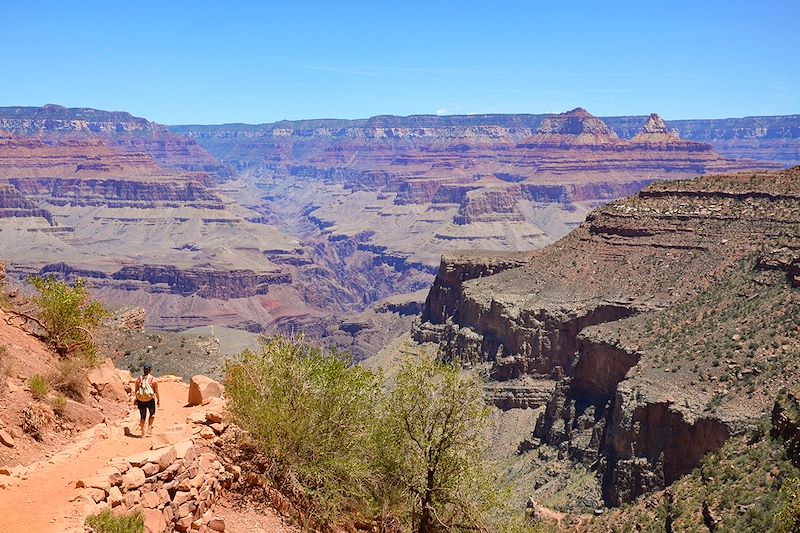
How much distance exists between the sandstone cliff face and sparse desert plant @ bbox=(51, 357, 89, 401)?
3139 cm

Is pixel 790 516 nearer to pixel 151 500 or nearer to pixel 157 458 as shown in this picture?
pixel 157 458

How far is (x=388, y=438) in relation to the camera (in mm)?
23234

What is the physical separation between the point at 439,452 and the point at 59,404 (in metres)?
9.23

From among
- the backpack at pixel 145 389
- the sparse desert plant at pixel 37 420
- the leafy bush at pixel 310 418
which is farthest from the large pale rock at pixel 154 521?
the sparse desert plant at pixel 37 420

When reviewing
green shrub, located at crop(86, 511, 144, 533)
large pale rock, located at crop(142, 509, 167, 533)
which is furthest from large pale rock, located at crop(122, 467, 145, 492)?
green shrub, located at crop(86, 511, 144, 533)

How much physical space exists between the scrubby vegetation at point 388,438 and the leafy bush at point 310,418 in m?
0.03

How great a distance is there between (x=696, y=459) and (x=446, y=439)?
1109 inches

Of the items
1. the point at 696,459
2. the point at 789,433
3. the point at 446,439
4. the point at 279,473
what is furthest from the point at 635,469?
the point at 279,473

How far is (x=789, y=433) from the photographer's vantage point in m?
35.9

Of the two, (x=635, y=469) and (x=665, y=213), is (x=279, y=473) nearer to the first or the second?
(x=635, y=469)

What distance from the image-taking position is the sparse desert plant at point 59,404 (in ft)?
72.3

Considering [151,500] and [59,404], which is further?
[59,404]

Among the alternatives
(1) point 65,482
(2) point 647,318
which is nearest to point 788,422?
(1) point 65,482

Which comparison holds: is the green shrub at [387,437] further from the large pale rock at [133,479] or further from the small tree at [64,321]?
the small tree at [64,321]
